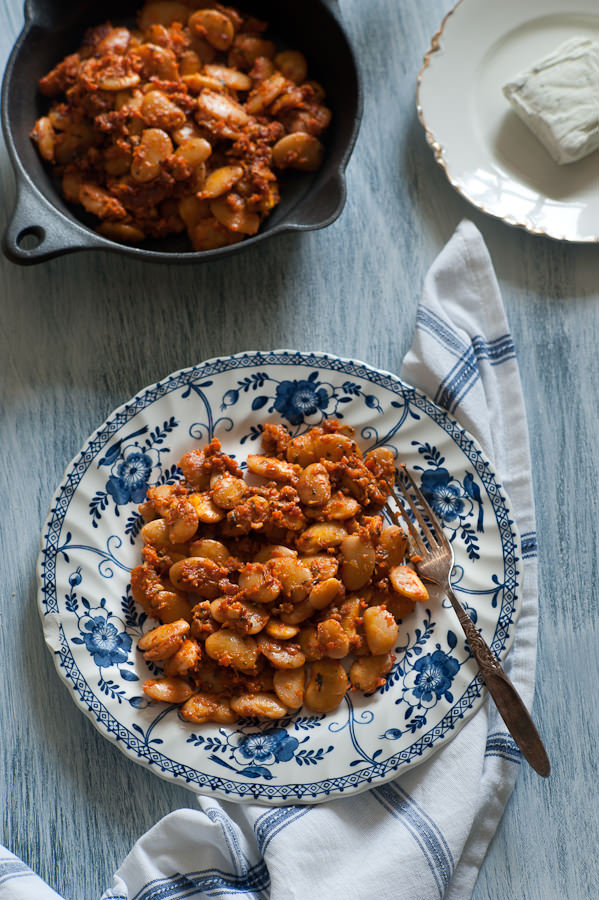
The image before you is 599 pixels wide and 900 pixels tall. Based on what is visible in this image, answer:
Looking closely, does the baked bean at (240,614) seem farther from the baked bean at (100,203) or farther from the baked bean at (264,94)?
the baked bean at (264,94)

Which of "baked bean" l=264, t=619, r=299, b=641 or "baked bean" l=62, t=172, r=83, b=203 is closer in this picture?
"baked bean" l=264, t=619, r=299, b=641

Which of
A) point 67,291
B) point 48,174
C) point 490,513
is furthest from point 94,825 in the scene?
point 48,174

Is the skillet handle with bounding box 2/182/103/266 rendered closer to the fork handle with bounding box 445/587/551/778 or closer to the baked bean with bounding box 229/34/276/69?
the baked bean with bounding box 229/34/276/69

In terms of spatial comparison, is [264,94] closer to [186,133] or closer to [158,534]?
[186,133]

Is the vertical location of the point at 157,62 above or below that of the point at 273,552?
above

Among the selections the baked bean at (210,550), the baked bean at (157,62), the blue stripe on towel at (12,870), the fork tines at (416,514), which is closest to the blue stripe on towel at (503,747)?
the fork tines at (416,514)

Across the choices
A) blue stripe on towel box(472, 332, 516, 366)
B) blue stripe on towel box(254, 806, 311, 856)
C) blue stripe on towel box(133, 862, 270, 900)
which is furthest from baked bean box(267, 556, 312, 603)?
blue stripe on towel box(472, 332, 516, 366)

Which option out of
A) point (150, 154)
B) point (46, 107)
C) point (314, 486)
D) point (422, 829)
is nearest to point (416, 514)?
point (314, 486)
